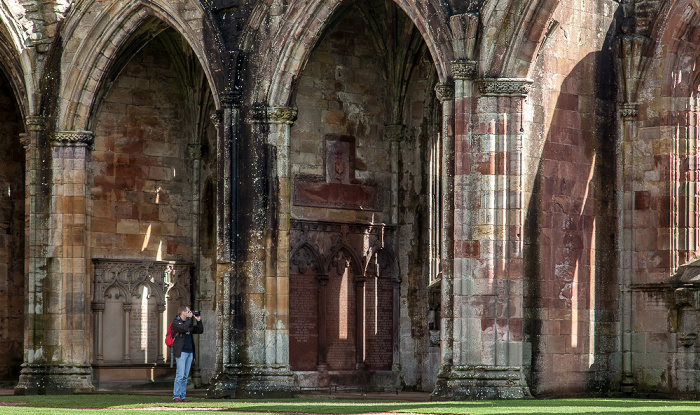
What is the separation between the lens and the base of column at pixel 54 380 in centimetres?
2183

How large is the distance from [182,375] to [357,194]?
18.1 ft

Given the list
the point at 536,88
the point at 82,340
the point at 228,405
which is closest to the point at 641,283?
the point at 536,88

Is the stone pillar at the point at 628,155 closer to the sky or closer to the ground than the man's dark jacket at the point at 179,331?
closer to the sky

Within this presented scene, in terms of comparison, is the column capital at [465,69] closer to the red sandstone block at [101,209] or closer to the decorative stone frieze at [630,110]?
the decorative stone frieze at [630,110]

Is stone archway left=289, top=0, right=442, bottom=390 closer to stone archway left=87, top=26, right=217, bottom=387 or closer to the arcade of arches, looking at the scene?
the arcade of arches

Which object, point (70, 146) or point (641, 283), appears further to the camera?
point (70, 146)

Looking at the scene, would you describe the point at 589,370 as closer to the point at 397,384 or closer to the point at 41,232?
the point at 397,384

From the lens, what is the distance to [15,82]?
2320 cm

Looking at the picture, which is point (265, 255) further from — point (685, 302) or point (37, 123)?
point (685, 302)

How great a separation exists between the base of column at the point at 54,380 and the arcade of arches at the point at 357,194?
0.04 metres

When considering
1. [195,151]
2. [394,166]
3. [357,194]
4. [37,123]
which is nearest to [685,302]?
[394,166]

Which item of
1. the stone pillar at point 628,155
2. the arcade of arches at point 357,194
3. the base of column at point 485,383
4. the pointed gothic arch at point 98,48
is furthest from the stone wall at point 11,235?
the stone pillar at point 628,155

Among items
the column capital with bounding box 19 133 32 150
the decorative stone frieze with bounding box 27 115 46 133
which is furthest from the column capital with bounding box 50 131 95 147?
the column capital with bounding box 19 133 32 150

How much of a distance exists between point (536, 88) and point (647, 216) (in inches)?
117
